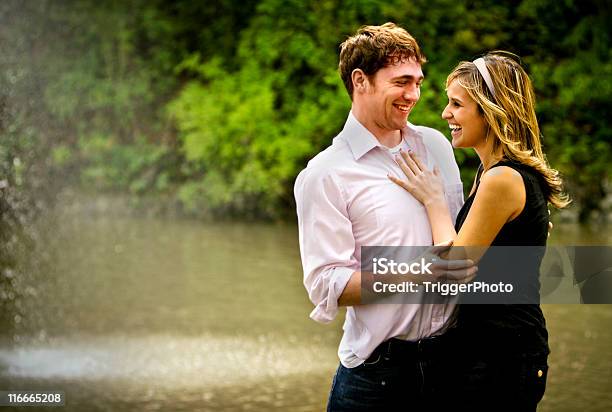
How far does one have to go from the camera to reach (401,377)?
6.91 ft

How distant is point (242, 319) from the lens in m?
8.95

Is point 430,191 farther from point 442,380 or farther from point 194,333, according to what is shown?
point 194,333

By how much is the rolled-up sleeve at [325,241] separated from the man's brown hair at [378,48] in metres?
0.25

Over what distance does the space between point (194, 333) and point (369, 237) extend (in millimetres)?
6408

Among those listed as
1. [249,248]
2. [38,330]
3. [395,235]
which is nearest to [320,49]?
[249,248]

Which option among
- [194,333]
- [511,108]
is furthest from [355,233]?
[194,333]

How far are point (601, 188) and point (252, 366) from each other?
698 cm

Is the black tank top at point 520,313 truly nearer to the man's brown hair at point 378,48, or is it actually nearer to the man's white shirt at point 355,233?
the man's white shirt at point 355,233

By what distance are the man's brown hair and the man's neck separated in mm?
102

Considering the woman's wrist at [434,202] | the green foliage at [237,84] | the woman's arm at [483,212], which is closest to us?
the woman's arm at [483,212]

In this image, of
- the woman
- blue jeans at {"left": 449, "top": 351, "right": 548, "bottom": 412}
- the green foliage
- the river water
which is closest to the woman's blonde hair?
the woman

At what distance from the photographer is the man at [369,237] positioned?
208 centimetres

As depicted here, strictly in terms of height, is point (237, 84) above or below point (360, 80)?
below

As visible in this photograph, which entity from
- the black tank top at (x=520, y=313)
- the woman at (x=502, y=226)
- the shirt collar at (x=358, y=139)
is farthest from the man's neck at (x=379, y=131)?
the black tank top at (x=520, y=313)
